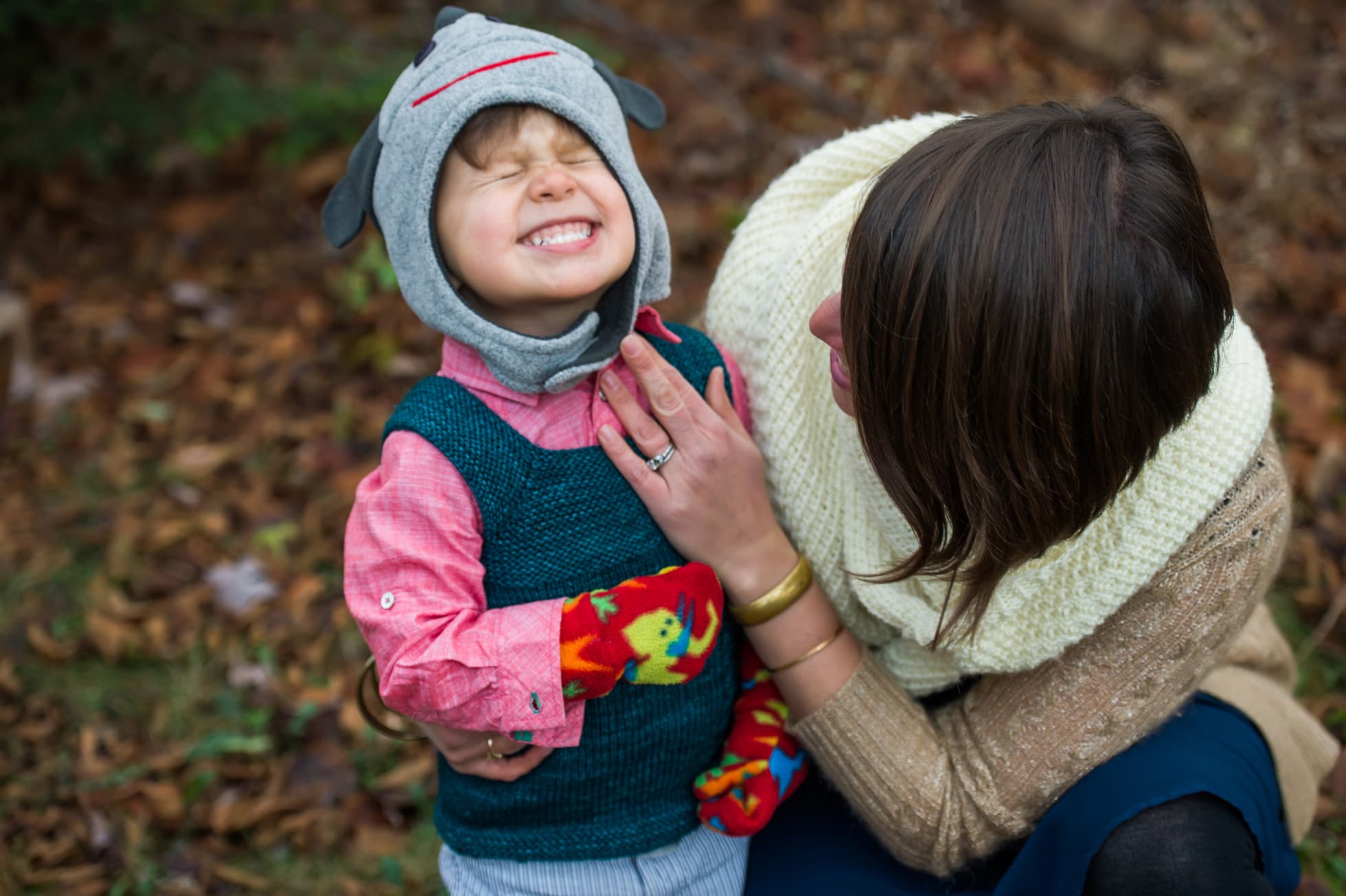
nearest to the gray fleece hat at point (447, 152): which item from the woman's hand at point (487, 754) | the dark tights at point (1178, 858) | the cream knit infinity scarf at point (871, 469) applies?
the cream knit infinity scarf at point (871, 469)

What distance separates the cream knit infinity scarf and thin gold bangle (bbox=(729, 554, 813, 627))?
0.10 m

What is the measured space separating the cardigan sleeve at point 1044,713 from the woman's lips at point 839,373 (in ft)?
1.62

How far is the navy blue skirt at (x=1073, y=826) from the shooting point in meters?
1.72

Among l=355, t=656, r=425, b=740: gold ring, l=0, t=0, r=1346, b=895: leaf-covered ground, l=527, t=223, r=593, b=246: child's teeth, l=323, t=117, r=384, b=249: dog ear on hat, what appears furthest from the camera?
l=0, t=0, r=1346, b=895: leaf-covered ground

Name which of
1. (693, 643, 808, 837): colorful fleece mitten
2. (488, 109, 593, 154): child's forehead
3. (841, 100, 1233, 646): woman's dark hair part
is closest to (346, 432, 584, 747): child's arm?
(693, 643, 808, 837): colorful fleece mitten

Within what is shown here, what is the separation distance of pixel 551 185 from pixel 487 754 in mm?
892

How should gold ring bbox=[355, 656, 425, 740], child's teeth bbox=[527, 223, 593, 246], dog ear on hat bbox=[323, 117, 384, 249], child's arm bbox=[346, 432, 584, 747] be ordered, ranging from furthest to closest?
Answer: 1. gold ring bbox=[355, 656, 425, 740]
2. dog ear on hat bbox=[323, 117, 384, 249]
3. child's teeth bbox=[527, 223, 593, 246]
4. child's arm bbox=[346, 432, 584, 747]

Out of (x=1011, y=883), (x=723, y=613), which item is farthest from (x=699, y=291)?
(x=1011, y=883)

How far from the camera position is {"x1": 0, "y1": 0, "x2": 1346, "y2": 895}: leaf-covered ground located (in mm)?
2818

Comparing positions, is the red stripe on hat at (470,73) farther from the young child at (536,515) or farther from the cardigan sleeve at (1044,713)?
the cardigan sleeve at (1044,713)

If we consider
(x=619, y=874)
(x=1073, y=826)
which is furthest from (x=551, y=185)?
(x=1073, y=826)

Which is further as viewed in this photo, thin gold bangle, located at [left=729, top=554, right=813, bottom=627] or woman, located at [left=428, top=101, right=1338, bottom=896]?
thin gold bangle, located at [left=729, top=554, right=813, bottom=627]

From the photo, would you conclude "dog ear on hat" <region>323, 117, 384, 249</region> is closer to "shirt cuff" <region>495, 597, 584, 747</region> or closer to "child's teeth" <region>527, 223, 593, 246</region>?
"child's teeth" <region>527, 223, 593, 246</region>

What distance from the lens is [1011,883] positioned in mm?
1779
